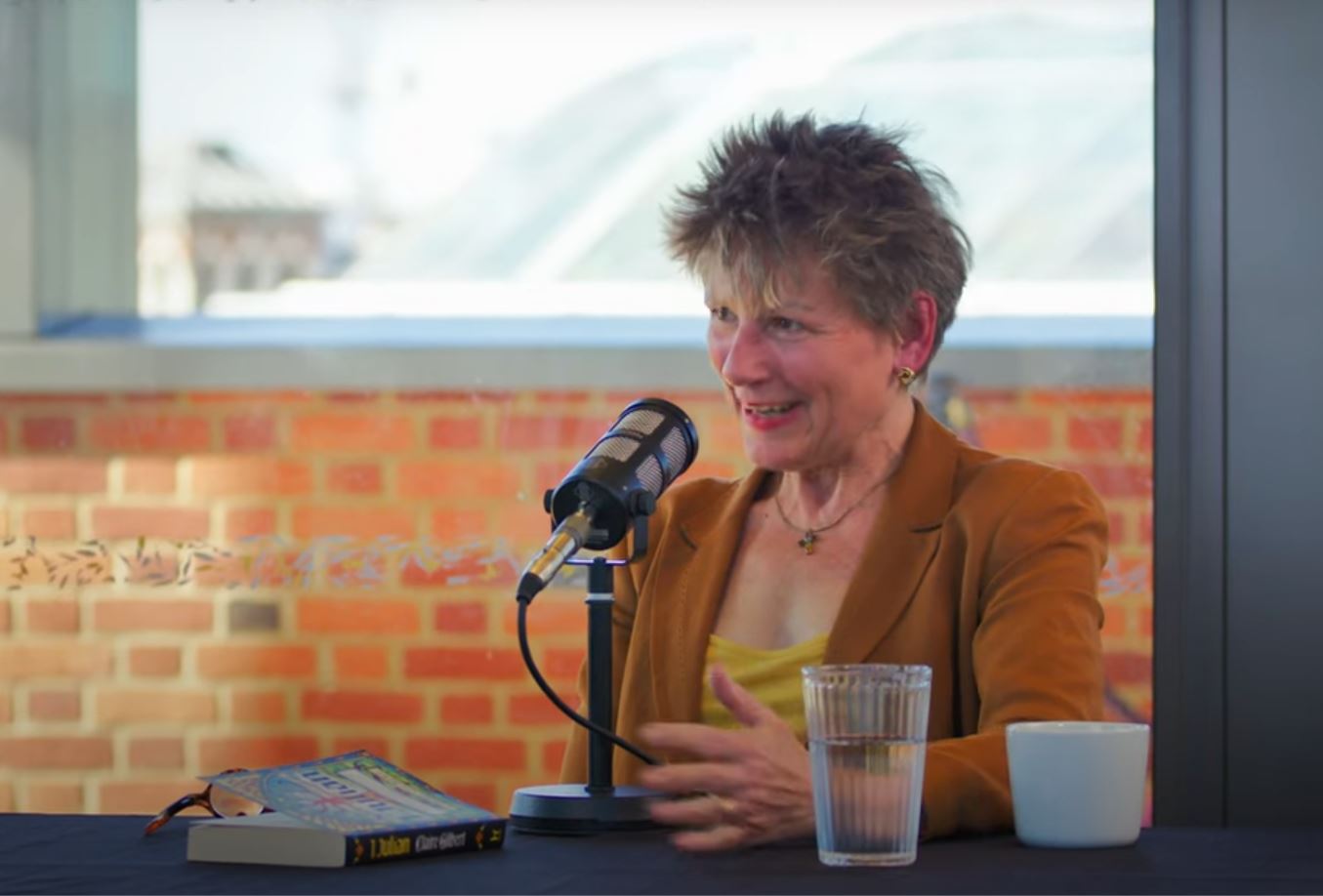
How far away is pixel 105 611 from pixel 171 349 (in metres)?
0.42

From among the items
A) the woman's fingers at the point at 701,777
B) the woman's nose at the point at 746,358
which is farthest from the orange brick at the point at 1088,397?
the woman's fingers at the point at 701,777

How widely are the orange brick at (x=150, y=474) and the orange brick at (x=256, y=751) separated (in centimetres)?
40

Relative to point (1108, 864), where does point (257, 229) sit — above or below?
above

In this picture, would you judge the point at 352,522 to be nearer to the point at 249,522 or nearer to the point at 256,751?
the point at 249,522

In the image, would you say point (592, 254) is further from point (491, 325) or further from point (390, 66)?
point (390, 66)

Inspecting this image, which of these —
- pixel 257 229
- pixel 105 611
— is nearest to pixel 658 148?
pixel 257 229

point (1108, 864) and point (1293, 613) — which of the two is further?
point (1293, 613)

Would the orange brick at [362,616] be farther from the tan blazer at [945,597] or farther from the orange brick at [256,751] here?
the tan blazer at [945,597]

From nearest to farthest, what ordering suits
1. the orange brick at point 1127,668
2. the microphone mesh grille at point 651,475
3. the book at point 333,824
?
the book at point 333,824, the microphone mesh grille at point 651,475, the orange brick at point 1127,668

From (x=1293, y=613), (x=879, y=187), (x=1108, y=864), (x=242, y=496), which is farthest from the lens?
(x=242, y=496)

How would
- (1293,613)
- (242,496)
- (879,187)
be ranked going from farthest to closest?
(242,496) < (1293,613) < (879,187)

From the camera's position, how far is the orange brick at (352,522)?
2773mm

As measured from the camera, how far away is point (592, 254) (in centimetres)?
283

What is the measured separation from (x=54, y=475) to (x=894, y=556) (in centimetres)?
143
